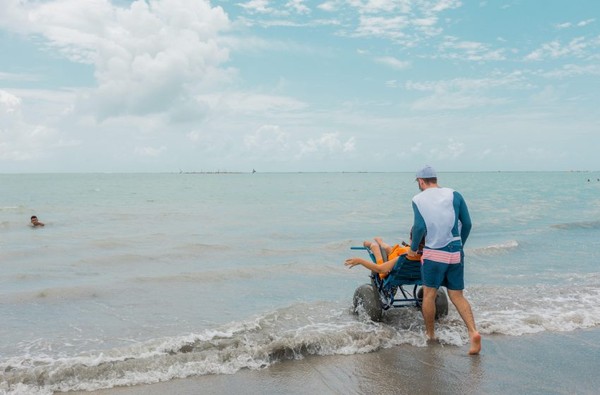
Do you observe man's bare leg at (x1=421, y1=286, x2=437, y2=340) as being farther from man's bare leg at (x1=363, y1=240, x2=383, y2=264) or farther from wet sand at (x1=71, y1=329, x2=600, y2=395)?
man's bare leg at (x1=363, y1=240, x2=383, y2=264)

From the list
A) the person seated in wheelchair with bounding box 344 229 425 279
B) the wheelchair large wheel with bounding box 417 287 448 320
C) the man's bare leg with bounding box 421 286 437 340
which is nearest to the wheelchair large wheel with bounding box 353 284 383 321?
the person seated in wheelchair with bounding box 344 229 425 279

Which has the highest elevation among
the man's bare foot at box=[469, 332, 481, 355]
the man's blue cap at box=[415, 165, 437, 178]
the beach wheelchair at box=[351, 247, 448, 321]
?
the man's blue cap at box=[415, 165, 437, 178]

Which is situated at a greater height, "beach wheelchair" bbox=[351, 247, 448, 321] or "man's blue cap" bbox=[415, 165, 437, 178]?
"man's blue cap" bbox=[415, 165, 437, 178]

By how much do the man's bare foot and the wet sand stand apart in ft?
0.26

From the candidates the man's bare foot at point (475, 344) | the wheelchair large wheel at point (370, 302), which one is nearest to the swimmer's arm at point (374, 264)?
the wheelchair large wheel at point (370, 302)

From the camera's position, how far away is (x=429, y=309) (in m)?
6.04

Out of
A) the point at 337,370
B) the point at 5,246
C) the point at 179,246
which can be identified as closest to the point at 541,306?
the point at 337,370

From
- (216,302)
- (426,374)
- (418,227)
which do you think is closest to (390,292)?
(418,227)

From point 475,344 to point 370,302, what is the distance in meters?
1.59

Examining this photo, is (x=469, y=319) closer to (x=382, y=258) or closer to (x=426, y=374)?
(x=426, y=374)

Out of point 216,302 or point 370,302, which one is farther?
point 216,302

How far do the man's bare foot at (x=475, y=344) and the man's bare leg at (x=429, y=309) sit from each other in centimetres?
56

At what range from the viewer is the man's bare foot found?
5.66m

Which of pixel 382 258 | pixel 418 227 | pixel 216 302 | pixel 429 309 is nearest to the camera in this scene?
pixel 418 227
